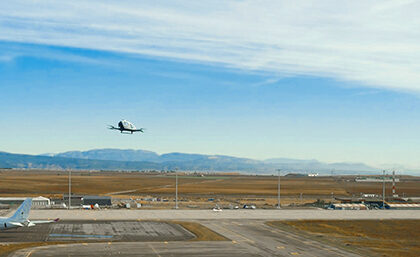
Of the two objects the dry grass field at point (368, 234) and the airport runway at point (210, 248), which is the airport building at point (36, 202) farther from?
the dry grass field at point (368, 234)

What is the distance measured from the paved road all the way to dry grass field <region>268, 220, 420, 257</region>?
922 centimetres

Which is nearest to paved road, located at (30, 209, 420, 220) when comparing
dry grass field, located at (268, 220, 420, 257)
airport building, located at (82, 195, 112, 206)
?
dry grass field, located at (268, 220, 420, 257)

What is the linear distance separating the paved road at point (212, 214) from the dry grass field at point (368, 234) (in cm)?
922

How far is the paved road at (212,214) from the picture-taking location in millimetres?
116812

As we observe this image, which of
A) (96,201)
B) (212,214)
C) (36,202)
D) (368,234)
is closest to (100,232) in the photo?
→ (212,214)

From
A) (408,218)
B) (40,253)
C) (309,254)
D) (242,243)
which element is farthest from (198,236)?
(408,218)

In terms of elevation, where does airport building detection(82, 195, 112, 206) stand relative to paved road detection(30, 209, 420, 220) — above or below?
above

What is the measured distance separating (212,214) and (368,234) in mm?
41326

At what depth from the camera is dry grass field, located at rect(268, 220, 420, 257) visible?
79.8 m

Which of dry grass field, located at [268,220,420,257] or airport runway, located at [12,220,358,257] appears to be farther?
dry grass field, located at [268,220,420,257]

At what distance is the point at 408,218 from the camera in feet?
406

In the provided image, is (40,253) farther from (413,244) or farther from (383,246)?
(413,244)

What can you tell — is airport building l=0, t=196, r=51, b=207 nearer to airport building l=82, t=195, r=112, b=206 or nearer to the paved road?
airport building l=82, t=195, r=112, b=206

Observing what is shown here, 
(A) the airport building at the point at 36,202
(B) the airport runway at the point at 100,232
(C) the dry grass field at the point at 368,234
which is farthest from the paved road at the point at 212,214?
(A) the airport building at the point at 36,202
